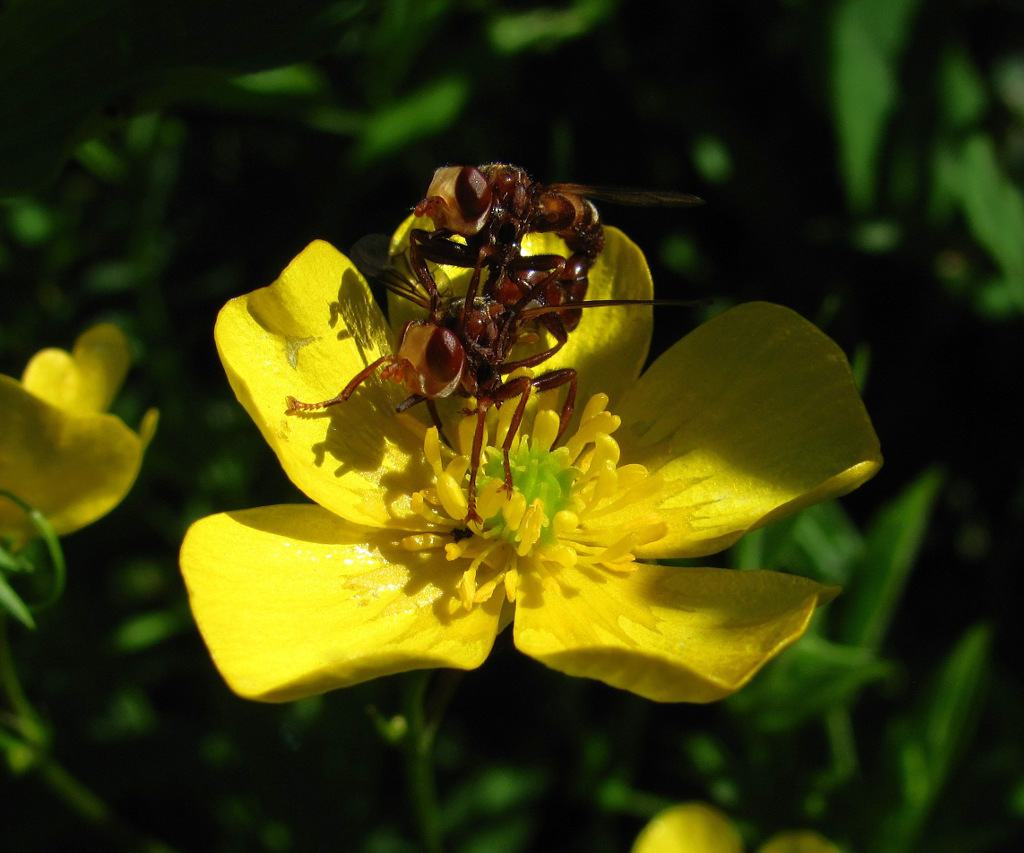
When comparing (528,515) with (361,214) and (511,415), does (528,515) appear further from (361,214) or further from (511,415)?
(361,214)

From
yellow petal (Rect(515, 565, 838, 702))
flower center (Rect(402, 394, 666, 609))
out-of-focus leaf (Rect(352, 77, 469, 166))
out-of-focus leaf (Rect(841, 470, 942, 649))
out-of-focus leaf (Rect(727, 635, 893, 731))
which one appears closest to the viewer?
yellow petal (Rect(515, 565, 838, 702))

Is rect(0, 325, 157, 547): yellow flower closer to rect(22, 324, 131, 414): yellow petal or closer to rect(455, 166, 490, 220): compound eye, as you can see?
rect(22, 324, 131, 414): yellow petal

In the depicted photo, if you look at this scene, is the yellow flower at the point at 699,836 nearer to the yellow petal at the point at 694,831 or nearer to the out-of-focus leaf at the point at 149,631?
the yellow petal at the point at 694,831

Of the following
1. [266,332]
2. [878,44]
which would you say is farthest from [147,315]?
[878,44]

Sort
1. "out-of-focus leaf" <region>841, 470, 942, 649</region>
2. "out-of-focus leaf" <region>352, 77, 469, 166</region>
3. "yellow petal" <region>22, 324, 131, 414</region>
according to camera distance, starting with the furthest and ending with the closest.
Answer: "out-of-focus leaf" <region>352, 77, 469, 166</region> → "out-of-focus leaf" <region>841, 470, 942, 649</region> → "yellow petal" <region>22, 324, 131, 414</region>

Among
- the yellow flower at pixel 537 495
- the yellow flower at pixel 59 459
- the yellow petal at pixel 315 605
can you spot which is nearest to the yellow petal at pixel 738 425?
the yellow flower at pixel 537 495


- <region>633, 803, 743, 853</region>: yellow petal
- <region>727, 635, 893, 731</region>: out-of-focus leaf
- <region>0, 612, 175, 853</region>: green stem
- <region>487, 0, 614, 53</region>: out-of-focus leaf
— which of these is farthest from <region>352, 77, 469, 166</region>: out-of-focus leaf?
<region>633, 803, 743, 853</region>: yellow petal

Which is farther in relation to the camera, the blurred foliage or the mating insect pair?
the blurred foliage
